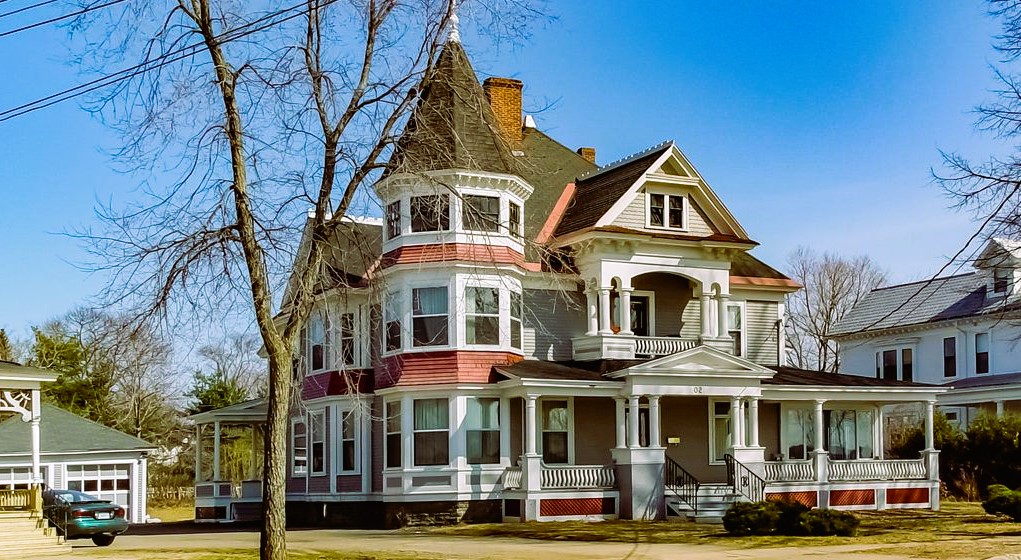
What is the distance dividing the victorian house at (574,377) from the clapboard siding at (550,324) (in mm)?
55

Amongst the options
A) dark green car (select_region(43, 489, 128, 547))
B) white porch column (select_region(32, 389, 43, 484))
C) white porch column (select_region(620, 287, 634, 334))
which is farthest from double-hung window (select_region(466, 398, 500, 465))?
white porch column (select_region(32, 389, 43, 484))

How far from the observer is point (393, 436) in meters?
33.2

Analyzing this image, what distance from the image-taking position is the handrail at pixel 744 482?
32938 mm

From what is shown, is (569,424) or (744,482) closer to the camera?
(744,482)

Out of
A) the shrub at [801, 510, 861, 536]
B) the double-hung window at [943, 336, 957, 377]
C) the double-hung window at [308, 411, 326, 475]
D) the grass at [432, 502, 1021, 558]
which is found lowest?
the grass at [432, 502, 1021, 558]

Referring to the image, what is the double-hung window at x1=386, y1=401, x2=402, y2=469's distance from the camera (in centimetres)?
3300

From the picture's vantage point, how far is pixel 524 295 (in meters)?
34.3

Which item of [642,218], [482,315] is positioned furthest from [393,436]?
[642,218]

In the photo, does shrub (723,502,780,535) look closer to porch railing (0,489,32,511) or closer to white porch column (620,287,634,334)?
white porch column (620,287,634,334)

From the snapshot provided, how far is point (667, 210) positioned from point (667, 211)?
28mm

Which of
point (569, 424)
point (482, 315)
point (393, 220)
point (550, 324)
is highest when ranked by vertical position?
point (393, 220)

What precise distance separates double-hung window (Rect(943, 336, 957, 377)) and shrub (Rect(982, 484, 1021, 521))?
79.4ft

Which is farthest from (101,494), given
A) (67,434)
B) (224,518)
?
(224,518)

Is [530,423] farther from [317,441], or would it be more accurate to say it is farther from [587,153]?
[587,153]
